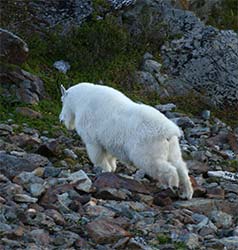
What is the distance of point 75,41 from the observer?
63.4ft

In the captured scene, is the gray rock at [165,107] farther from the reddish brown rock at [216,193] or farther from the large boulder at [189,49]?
the reddish brown rock at [216,193]

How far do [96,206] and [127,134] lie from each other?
Answer: 6.24 ft

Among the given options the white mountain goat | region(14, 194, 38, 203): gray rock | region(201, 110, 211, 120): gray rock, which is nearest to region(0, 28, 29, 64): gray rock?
the white mountain goat

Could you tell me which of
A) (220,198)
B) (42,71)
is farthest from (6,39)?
(220,198)

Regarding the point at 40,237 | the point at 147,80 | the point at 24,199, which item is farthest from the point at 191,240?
the point at 147,80

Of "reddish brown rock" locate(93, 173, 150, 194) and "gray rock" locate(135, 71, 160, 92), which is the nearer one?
"reddish brown rock" locate(93, 173, 150, 194)

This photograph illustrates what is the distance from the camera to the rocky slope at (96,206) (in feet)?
23.1

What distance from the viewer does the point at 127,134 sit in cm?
966

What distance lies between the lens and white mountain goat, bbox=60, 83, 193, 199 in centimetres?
918

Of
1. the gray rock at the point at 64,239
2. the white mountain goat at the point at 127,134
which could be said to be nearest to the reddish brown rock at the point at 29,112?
the white mountain goat at the point at 127,134

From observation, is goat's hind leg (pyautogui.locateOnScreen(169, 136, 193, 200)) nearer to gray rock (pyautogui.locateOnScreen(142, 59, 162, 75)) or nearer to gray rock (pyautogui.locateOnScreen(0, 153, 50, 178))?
gray rock (pyautogui.locateOnScreen(0, 153, 50, 178))

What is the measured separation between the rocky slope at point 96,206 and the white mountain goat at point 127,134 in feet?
1.00

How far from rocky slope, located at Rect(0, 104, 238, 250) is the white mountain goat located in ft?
1.00

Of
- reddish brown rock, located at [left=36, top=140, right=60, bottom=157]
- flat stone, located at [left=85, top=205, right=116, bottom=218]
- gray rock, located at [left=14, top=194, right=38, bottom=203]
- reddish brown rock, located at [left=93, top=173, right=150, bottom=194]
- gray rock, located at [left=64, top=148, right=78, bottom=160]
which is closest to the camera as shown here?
flat stone, located at [left=85, top=205, right=116, bottom=218]
